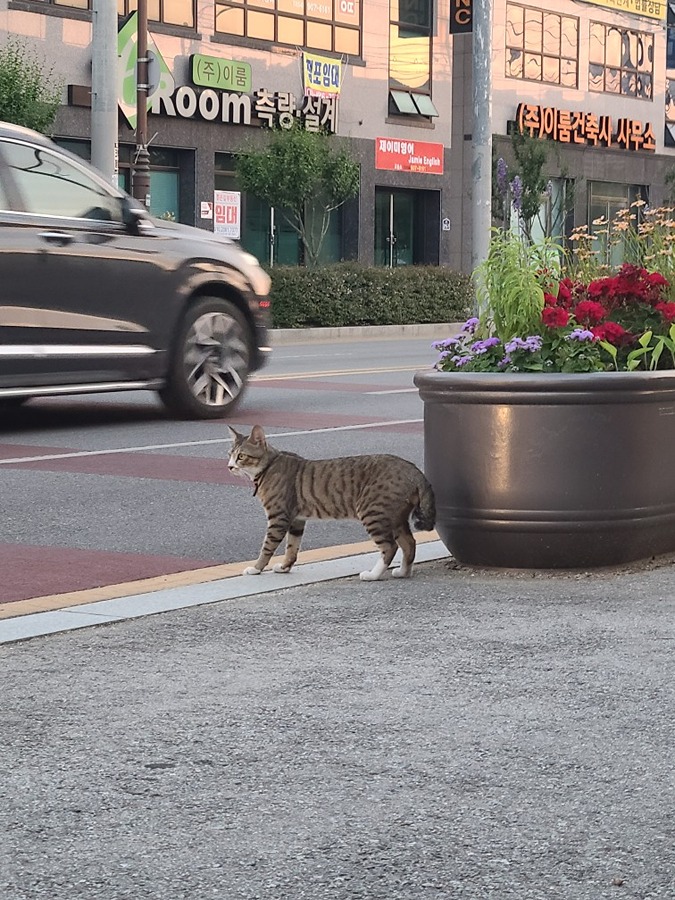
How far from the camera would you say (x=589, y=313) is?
7867 mm

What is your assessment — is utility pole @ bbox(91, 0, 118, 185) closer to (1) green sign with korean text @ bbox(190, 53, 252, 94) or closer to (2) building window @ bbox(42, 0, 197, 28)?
(2) building window @ bbox(42, 0, 197, 28)

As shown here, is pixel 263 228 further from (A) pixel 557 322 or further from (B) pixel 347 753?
(B) pixel 347 753

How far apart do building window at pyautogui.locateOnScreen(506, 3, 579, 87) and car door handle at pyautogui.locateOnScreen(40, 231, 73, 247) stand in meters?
37.4

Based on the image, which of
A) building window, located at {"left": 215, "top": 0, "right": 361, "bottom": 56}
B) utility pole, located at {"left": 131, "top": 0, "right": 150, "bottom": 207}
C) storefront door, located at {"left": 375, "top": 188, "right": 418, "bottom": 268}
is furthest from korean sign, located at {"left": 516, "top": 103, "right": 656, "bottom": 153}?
utility pole, located at {"left": 131, "top": 0, "right": 150, "bottom": 207}

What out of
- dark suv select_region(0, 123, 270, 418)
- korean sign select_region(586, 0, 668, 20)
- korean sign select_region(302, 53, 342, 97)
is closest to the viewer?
dark suv select_region(0, 123, 270, 418)

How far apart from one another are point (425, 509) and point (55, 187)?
6.27 meters

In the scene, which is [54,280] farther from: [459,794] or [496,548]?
[459,794]

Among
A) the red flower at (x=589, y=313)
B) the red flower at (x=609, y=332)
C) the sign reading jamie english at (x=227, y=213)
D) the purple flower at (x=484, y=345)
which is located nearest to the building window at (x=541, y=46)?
the sign reading jamie english at (x=227, y=213)

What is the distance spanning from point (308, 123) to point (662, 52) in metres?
20.3

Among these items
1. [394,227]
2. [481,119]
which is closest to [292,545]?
[481,119]

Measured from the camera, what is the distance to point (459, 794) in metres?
4.32

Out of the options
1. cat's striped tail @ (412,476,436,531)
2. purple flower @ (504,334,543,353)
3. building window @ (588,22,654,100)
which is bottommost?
cat's striped tail @ (412,476,436,531)

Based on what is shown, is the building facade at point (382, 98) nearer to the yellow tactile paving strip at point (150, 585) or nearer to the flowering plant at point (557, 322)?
the flowering plant at point (557, 322)

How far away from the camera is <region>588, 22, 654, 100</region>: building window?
173 ft
